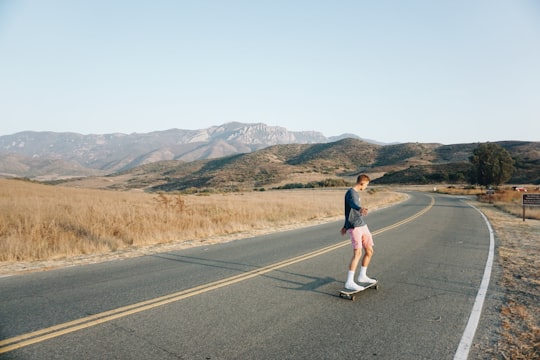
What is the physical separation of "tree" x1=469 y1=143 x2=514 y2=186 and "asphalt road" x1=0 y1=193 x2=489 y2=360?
43537 millimetres

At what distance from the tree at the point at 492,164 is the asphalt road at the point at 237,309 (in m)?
43.5

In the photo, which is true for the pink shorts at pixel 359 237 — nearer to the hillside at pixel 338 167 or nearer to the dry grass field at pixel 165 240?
the dry grass field at pixel 165 240

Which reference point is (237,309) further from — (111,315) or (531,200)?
(531,200)

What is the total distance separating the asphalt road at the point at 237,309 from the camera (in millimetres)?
4027

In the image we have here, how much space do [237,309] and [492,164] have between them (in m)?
50.1

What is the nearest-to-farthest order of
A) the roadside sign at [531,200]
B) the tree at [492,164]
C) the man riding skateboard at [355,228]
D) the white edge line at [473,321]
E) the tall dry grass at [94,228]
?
1. the white edge line at [473,321]
2. the man riding skateboard at [355,228]
3. the tall dry grass at [94,228]
4. the roadside sign at [531,200]
5. the tree at [492,164]

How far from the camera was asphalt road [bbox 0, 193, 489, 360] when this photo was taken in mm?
4027

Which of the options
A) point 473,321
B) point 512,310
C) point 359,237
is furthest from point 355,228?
point 512,310

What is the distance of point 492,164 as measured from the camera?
45594 millimetres

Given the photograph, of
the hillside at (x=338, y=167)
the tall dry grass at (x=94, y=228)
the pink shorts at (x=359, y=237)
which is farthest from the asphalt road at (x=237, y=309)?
the hillside at (x=338, y=167)

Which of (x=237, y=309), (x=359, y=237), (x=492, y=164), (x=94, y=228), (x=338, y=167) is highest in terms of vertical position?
(x=338, y=167)

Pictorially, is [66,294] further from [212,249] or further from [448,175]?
[448,175]

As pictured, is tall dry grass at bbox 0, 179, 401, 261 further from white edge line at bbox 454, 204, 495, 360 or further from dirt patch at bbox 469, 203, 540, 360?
dirt patch at bbox 469, 203, 540, 360

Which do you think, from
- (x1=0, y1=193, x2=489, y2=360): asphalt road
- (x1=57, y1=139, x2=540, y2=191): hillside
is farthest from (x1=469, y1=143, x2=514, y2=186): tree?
(x1=0, y1=193, x2=489, y2=360): asphalt road
